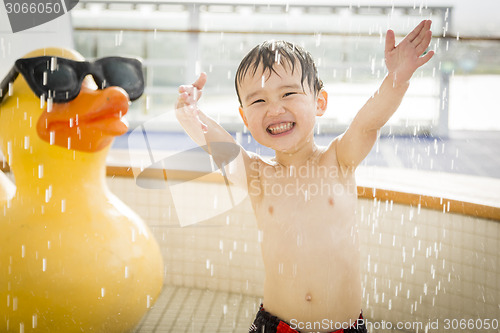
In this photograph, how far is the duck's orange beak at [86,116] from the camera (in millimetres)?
1201

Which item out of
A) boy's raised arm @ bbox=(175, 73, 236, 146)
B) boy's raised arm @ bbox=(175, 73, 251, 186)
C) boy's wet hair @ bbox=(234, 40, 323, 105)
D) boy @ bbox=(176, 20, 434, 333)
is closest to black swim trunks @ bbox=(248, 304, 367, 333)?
boy @ bbox=(176, 20, 434, 333)

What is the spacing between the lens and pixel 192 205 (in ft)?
6.52

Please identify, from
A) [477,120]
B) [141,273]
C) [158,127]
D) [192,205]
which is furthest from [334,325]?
[477,120]

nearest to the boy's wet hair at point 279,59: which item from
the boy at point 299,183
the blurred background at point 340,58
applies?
the boy at point 299,183

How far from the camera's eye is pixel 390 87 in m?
1.04

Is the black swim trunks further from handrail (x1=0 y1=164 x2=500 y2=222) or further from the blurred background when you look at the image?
the blurred background

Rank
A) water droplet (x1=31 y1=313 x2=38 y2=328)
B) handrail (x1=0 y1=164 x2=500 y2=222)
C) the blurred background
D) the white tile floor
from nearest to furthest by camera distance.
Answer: water droplet (x1=31 y1=313 x2=38 y2=328), handrail (x1=0 y1=164 x2=500 y2=222), the white tile floor, the blurred background

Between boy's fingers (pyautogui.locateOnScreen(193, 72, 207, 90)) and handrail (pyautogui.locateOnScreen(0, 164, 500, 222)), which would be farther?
handrail (pyautogui.locateOnScreen(0, 164, 500, 222))

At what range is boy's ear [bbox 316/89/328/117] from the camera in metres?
1.23

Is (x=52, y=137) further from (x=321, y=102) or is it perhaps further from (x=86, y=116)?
(x=321, y=102)

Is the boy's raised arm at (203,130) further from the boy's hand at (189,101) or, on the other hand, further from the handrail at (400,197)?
the handrail at (400,197)

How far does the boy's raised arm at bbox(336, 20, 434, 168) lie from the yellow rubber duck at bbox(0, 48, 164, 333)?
0.59 m

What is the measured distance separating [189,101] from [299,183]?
1.18ft

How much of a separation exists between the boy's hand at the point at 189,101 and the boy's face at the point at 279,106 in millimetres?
151
